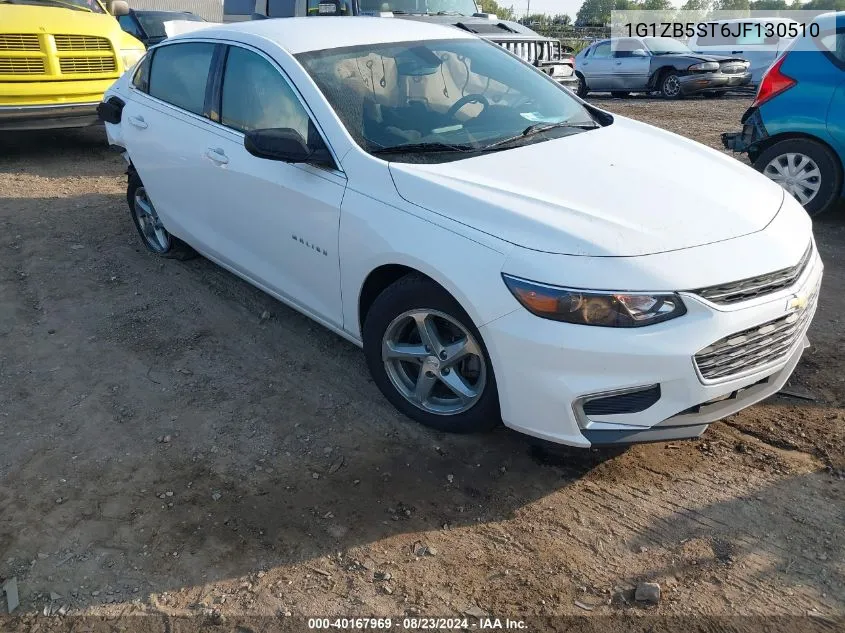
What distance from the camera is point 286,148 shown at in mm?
3373

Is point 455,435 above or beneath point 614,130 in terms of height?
beneath

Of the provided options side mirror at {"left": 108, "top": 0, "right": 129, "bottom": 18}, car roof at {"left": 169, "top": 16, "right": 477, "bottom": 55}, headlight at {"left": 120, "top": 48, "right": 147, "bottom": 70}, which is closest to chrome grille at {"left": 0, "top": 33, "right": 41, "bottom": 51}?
headlight at {"left": 120, "top": 48, "right": 147, "bottom": 70}

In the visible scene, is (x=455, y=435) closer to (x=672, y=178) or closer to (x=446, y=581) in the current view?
(x=446, y=581)

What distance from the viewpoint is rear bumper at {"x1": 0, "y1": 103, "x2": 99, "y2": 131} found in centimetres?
786

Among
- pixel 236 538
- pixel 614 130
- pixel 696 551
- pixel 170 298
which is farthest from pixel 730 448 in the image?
pixel 170 298

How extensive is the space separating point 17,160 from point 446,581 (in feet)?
27.4

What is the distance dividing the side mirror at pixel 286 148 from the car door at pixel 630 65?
560 inches

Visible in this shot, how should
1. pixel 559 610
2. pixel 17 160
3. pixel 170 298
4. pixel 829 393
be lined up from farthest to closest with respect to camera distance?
pixel 17 160, pixel 170 298, pixel 829 393, pixel 559 610

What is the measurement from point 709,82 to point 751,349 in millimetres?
13970

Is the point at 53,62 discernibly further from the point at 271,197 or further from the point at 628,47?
the point at 628,47

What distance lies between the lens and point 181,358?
4188 millimetres

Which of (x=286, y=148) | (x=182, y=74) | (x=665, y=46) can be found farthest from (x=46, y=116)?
(x=665, y=46)

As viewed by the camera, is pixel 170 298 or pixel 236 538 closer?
pixel 236 538

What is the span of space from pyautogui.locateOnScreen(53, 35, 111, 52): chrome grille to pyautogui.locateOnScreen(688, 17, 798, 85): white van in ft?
44.1
